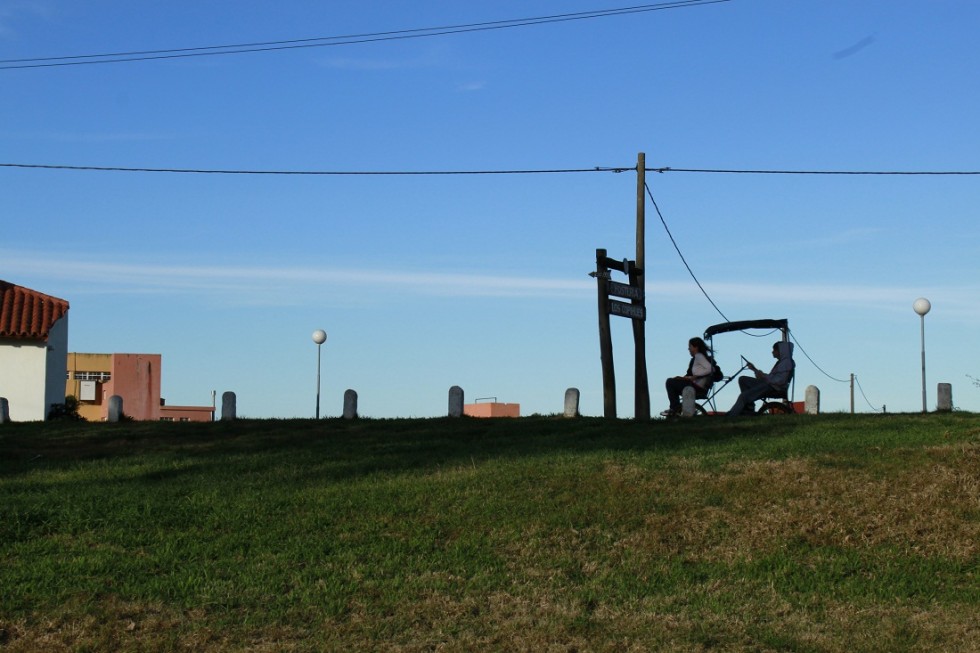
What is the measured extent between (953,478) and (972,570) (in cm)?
271

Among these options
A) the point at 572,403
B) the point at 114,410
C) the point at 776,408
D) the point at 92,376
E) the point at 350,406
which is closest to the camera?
the point at 776,408

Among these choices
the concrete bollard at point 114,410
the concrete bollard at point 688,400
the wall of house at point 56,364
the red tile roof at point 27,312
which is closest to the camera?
the concrete bollard at point 688,400

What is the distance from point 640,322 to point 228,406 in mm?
8745

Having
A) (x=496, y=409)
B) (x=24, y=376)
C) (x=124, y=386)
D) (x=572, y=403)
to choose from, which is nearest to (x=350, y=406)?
(x=572, y=403)

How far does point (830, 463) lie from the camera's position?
14.6m

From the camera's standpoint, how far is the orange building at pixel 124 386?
2291 inches

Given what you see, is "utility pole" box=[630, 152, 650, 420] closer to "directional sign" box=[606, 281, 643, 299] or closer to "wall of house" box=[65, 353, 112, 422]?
"directional sign" box=[606, 281, 643, 299]

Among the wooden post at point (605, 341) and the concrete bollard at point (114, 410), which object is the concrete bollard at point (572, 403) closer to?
the wooden post at point (605, 341)

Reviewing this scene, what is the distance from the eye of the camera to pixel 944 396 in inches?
885

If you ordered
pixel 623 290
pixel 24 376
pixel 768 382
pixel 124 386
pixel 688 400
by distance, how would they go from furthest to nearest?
pixel 124 386 < pixel 24 376 < pixel 623 290 < pixel 688 400 < pixel 768 382

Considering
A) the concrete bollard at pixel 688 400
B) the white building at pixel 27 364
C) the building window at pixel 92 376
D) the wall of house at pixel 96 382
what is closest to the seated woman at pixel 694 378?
the concrete bollard at pixel 688 400

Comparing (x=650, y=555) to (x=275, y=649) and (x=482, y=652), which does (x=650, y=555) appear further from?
(x=275, y=649)

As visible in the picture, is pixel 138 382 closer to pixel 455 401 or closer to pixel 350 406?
pixel 350 406

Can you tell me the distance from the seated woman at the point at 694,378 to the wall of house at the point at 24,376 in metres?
24.1
